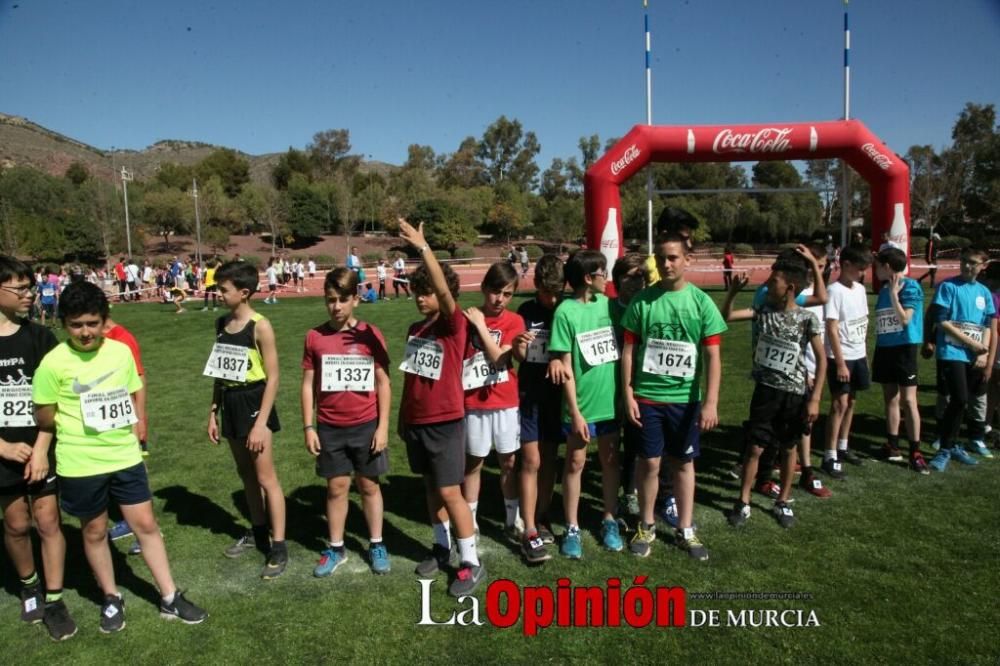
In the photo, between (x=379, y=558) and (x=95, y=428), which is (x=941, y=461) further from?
(x=95, y=428)

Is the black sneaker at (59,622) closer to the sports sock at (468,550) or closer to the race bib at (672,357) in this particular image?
the sports sock at (468,550)

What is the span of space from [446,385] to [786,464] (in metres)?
2.46

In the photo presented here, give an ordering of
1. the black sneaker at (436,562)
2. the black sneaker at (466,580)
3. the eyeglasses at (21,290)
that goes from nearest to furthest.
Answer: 1. the eyeglasses at (21,290)
2. the black sneaker at (466,580)
3. the black sneaker at (436,562)

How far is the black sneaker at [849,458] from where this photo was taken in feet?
17.9

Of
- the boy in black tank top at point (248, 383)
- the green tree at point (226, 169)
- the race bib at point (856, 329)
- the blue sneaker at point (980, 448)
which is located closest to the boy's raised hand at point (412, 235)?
the boy in black tank top at point (248, 383)

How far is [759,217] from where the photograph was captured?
1881 inches

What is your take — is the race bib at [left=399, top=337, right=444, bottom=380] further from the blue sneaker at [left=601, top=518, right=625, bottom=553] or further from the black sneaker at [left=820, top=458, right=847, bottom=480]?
the black sneaker at [left=820, top=458, right=847, bottom=480]

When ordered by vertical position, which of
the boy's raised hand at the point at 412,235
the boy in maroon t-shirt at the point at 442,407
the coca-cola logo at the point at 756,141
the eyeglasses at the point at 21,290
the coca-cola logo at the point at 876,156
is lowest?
the boy in maroon t-shirt at the point at 442,407

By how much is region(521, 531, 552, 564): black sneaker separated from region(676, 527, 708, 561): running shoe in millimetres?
846

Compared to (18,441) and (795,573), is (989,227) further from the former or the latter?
(18,441)

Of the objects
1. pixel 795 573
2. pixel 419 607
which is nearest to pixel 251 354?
pixel 419 607

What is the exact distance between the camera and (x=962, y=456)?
542 cm

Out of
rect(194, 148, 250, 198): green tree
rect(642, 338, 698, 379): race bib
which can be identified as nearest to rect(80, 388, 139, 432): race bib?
rect(642, 338, 698, 379): race bib

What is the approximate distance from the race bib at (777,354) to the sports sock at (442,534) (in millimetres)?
2368
